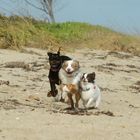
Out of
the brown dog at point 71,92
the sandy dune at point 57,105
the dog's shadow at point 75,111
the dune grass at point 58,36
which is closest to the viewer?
the sandy dune at point 57,105

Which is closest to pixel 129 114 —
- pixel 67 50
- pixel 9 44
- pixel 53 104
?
pixel 53 104

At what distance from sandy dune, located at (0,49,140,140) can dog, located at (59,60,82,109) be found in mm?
326

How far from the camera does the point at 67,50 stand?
21469 millimetres

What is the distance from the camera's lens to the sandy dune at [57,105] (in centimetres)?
854

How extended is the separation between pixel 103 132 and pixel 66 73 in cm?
202

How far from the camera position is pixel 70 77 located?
34.6 feet

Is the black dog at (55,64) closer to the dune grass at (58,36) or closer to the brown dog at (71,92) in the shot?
the brown dog at (71,92)

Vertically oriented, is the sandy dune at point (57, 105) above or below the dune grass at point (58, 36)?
below

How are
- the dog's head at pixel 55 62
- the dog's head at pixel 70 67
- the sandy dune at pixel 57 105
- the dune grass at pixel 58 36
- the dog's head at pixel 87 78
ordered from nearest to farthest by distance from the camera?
1. the sandy dune at pixel 57 105
2. the dog's head at pixel 70 67
3. the dog's head at pixel 87 78
4. the dog's head at pixel 55 62
5. the dune grass at pixel 58 36

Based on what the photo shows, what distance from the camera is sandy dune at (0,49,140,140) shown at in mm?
8539

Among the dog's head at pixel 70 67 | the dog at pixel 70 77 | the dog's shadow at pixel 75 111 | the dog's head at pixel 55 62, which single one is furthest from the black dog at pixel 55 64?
the dog's shadow at pixel 75 111

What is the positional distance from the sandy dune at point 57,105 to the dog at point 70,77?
33 centimetres

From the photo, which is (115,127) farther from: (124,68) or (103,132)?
(124,68)

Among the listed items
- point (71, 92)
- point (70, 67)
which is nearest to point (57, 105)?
point (71, 92)
